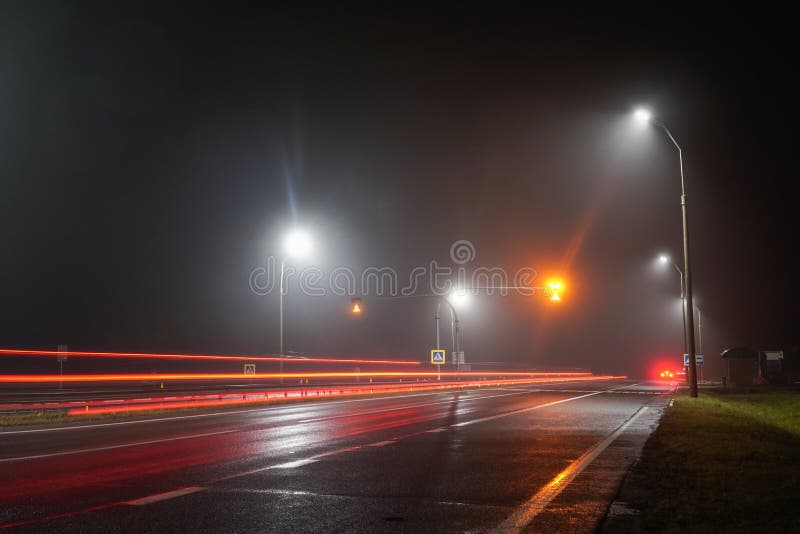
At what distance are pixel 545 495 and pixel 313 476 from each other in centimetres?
321

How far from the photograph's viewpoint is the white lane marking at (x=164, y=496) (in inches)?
298

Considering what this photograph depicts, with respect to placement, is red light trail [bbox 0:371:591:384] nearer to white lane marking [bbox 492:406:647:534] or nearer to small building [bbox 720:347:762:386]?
small building [bbox 720:347:762:386]

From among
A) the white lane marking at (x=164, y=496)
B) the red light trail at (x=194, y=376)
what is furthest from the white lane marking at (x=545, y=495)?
the red light trail at (x=194, y=376)

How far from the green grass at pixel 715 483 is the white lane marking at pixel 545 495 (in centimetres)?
75

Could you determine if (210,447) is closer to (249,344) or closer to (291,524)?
(291,524)

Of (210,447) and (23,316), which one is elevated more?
(23,316)

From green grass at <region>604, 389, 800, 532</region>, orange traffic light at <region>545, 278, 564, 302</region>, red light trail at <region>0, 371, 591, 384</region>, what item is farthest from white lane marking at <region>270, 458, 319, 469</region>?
orange traffic light at <region>545, 278, 564, 302</region>

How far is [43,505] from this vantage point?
24.3ft

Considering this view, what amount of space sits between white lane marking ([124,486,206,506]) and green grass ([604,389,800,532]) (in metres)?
4.76

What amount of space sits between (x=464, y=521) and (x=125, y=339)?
74.1 meters

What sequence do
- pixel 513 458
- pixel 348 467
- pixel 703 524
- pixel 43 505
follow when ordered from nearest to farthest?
1. pixel 703 524
2. pixel 43 505
3. pixel 348 467
4. pixel 513 458

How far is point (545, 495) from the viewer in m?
8.02

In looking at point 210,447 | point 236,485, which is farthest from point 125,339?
point 236,485

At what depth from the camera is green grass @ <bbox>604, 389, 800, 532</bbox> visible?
618 cm
